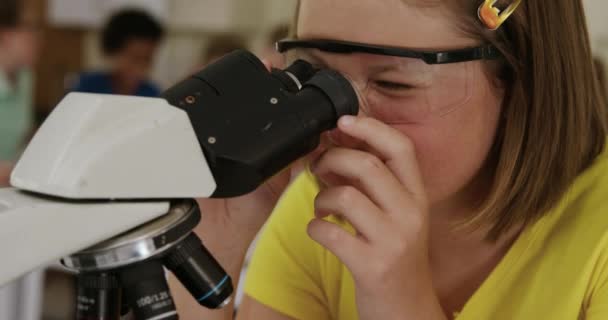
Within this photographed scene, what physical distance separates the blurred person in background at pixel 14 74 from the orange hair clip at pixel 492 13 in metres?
2.27

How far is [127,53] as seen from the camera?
3572mm

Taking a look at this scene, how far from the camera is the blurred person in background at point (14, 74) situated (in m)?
2.79

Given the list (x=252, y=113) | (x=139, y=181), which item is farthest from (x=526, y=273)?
(x=139, y=181)

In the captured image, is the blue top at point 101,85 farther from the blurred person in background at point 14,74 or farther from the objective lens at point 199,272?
the objective lens at point 199,272

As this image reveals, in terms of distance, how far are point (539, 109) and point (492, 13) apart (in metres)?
0.15

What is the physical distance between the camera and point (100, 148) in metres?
0.59

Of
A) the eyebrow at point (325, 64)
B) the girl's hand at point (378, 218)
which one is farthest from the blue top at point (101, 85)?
the girl's hand at point (378, 218)

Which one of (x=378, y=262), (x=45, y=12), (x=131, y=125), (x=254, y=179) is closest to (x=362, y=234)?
(x=378, y=262)

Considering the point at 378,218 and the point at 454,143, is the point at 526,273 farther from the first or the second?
the point at 378,218

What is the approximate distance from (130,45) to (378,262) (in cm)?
304

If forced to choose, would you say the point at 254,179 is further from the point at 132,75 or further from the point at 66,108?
the point at 132,75

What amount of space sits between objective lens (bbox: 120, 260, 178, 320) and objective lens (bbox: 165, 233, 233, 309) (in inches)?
1.0

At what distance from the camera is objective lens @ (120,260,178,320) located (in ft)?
1.99

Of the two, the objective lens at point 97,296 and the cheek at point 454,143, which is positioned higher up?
the cheek at point 454,143
